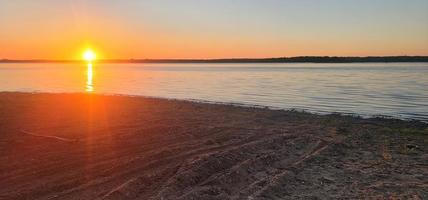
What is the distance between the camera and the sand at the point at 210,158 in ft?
22.2

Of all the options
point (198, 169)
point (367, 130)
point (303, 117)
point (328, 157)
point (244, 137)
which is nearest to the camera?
point (198, 169)

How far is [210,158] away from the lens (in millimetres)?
8305

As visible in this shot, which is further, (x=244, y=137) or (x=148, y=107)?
(x=148, y=107)

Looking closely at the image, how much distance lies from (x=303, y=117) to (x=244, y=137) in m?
5.32

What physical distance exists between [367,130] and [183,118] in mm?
5867

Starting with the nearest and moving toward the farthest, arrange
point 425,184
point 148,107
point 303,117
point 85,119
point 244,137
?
point 425,184
point 244,137
point 85,119
point 303,117
point 148,107

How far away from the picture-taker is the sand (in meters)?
6.76

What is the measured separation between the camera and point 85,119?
1460 centimetres

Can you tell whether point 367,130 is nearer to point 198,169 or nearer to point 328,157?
point 328,157

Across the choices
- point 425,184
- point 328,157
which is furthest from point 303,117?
point 425,184

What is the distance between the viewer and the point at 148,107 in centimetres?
1905

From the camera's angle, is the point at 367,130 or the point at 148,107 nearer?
the point at 367,130

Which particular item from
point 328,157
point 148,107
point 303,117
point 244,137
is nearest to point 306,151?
point 328,157

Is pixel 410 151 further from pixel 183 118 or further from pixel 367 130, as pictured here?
pixel 183 118
